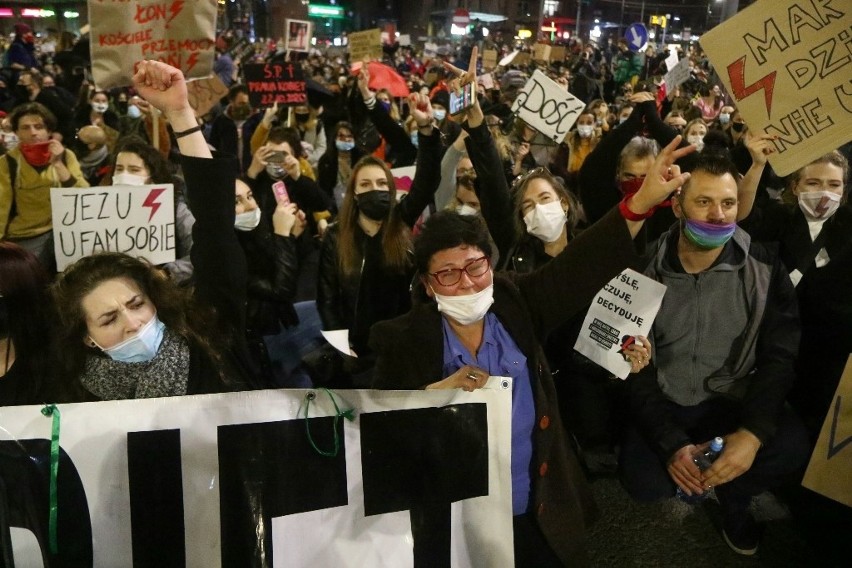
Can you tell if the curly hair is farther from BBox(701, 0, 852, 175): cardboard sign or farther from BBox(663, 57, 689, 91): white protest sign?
BBox(663, 57, 689, 91): white protest sign

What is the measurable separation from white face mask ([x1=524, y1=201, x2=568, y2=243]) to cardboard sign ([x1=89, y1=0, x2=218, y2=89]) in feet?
6.54

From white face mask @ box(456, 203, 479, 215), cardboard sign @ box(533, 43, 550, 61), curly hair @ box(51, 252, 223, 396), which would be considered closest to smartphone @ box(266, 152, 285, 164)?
white face mask @ box(456, 203, 479, 215)

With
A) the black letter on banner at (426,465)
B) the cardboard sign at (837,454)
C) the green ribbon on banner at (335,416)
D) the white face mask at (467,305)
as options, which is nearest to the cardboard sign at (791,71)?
the cardboard sign at (837,454)

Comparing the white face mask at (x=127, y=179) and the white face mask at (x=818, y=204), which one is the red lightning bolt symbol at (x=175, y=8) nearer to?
the white face mask at (x=127, y=179)

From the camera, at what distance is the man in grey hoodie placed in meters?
2.70

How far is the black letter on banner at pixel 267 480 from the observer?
1833mm

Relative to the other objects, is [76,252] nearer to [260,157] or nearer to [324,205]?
[260,157]

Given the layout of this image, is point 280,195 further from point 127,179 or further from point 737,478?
point 737,478

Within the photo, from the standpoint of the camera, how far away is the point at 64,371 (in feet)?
7.30

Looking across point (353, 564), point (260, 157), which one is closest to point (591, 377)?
point (353, 564)

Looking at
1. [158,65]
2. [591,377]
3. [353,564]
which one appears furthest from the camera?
[591,377]

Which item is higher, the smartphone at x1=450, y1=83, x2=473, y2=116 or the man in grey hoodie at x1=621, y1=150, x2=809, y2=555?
the smartphone at x1=450, y1=83, x2=473, y2=116

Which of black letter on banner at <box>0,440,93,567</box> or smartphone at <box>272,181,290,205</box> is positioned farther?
smartphone at <box>272,181,290,205</box>

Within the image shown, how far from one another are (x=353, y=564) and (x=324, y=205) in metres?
3.85
